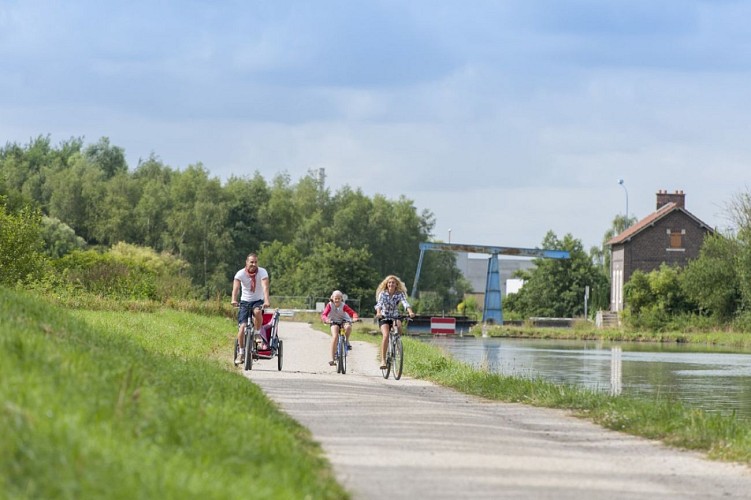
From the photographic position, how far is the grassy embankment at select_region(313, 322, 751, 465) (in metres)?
11.0

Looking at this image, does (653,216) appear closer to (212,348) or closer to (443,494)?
(212,348)

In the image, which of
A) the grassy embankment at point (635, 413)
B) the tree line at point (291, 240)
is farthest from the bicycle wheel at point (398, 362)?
the tree line at point (291, 240)

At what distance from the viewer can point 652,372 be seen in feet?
107

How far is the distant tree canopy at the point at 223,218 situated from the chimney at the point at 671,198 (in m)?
24.6

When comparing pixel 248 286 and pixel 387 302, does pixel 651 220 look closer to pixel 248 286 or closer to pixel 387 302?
pixel 387 302

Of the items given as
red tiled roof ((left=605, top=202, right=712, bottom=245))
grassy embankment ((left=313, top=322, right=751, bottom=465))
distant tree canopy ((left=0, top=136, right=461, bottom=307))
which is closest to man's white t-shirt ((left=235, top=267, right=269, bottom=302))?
grassy embankment ((left=313, top=322, right=751, bottom=465))

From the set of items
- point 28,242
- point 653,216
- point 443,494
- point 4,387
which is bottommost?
point 443,494

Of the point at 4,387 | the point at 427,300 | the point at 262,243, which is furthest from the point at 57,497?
the point at 262,243

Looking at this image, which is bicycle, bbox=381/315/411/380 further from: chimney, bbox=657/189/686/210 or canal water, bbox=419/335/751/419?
chimney, bbox=657/189/686/210

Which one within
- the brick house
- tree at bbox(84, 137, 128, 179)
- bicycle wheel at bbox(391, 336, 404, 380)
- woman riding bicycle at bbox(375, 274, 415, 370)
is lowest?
bicycle wheel at bbox(391, 336, 404, 380)

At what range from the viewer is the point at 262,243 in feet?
352

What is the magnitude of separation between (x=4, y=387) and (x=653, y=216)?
80.7m

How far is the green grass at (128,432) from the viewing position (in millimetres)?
5945

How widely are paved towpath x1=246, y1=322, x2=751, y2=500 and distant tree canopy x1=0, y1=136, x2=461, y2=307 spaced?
83.5 meters
